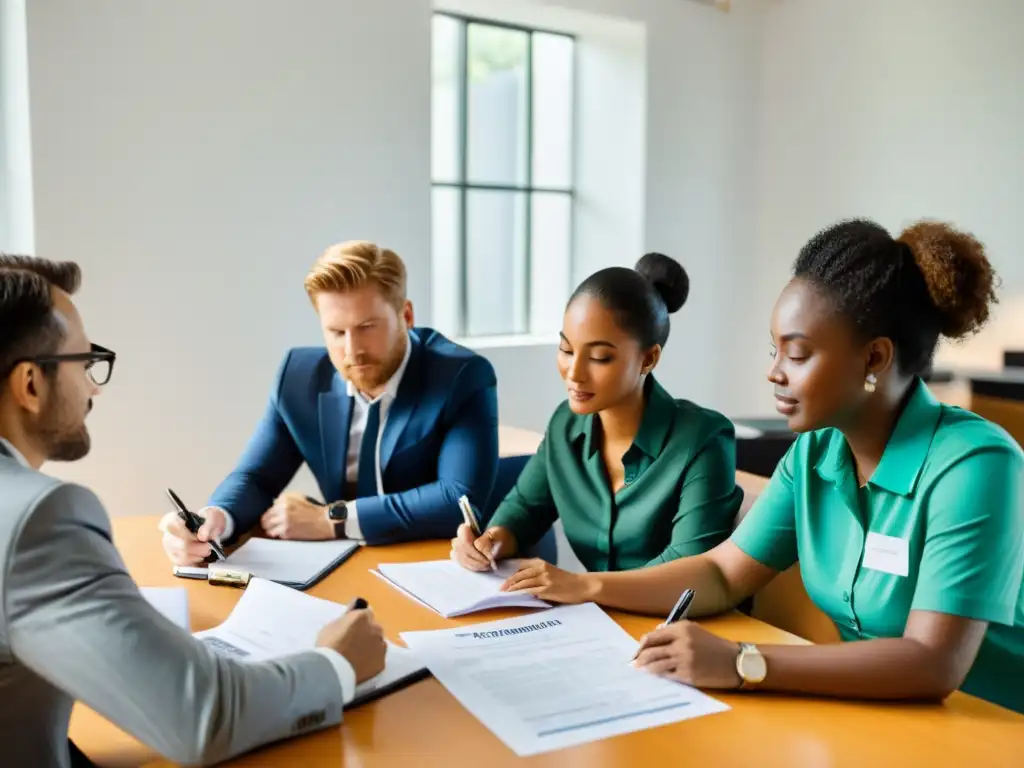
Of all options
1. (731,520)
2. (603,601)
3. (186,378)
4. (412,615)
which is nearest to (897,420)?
(731,520)

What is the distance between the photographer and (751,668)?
1.25m

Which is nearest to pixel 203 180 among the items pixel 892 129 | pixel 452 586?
pixel 452 586

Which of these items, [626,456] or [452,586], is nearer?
[452,586]

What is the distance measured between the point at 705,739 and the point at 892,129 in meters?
4.61

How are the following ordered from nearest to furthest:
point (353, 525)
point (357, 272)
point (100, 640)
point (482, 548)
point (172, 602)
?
point (100, 640) → point (172, 602) → point (482, 548) → point (353, 525) → point (357, 272)

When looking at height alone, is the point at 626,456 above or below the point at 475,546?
above

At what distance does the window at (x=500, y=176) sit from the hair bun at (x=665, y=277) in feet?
9.80

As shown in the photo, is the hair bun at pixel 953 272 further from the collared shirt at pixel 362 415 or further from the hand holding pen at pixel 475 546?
the collared shirt at pixel 362 415

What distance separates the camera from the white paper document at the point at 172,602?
1.46 m

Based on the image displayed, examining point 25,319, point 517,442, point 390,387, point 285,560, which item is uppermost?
point 25,319

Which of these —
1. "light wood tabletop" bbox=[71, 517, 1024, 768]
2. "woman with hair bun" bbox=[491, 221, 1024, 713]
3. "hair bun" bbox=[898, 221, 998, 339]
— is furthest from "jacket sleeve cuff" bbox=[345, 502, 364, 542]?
"hair bun" bbox=[898, 221, 998, 339]

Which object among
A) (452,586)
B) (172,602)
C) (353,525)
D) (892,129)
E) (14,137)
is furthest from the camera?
(892,129)

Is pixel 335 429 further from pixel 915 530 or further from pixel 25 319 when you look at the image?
pixel 915 530

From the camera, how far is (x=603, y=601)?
1565 millimetres
